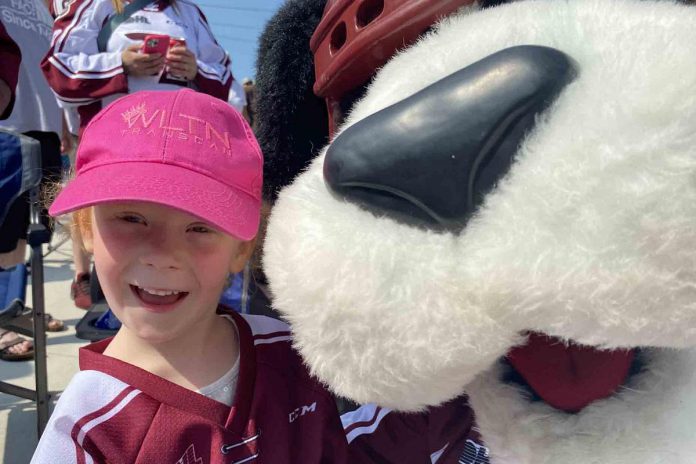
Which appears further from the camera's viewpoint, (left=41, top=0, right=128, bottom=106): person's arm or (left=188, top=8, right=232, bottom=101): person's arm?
(left=188, top=8, right=232, bottom=101): person's arm

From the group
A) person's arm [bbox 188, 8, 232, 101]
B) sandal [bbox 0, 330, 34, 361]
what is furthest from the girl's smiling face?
sandal [bbox 0, 330, 34, 361]

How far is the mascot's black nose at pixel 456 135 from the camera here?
1.40 feet

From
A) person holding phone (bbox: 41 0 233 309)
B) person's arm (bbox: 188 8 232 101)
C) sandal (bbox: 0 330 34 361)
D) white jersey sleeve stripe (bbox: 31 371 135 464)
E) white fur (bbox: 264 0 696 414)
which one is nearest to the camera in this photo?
white fur (bbox: 264 0 696 414)

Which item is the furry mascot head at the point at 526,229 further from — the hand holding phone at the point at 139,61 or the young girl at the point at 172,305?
the hand holding phone at the point at 139,61

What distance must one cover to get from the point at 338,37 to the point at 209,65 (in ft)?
4.12

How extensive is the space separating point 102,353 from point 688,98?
743mm

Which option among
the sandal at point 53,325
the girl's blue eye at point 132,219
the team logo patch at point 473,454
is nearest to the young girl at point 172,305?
the girl's blue eye at point 132,219

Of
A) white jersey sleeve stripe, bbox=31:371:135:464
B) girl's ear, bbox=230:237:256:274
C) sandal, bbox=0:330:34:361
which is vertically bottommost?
sandal, bbox=0:330:34:361

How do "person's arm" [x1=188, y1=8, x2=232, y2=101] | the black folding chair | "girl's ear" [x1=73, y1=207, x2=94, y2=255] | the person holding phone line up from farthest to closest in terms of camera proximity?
"person's arm" [x1=188, y1=8, x2=232, y2=101], the person holding phone, the black folding chair, "girl's ear" [x1=73, y1=207, x2=94, y2=255]

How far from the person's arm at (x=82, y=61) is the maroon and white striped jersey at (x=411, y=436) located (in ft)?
3.91

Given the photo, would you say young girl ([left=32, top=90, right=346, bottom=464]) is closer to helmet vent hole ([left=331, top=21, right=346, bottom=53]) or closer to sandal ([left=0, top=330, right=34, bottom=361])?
helmet vent hole ([left=331, top=21, right=346, bottom=53])

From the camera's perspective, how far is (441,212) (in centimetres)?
45

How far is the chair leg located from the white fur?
4.56 ft

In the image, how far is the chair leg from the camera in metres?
1.64
